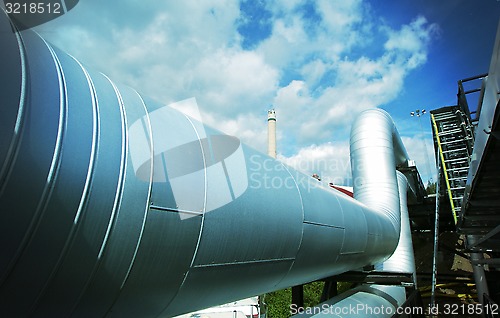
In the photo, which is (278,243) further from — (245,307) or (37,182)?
(245,307)

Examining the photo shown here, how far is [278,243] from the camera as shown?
2205 millimetres

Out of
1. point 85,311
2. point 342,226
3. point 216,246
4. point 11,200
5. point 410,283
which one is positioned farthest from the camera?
point 410,283

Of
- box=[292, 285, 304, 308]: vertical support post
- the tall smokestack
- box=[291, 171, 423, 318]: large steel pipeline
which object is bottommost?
box=[292, 285, 304, 308]: vertical support post

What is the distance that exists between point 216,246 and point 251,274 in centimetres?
54

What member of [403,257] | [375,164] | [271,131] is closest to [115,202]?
[375,164]

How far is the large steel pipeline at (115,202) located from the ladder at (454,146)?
21.2 feet

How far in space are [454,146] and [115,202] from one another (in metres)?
8.55

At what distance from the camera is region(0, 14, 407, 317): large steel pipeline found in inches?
37.7

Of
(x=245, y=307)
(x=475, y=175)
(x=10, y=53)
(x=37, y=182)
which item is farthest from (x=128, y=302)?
(x=245, y=307)

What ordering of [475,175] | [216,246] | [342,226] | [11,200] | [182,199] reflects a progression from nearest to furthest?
[11,200]
[182,199]
[216,246]
[475,175]
[342,226]

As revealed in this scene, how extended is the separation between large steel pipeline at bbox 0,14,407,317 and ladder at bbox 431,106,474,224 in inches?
255

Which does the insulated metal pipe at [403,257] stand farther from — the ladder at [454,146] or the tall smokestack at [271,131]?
the tall smokestack at [271,131]

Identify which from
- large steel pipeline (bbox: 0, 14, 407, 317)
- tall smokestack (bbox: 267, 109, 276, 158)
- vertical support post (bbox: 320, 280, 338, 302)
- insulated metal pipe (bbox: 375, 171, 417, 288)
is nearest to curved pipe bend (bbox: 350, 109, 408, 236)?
insulated metal pipe (bbox: 375, 171, 417, 288)

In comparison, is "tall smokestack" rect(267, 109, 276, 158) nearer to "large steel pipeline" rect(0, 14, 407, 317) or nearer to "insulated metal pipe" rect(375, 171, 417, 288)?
"insulated metal pipe" rect(375, 171, 417, 288)
